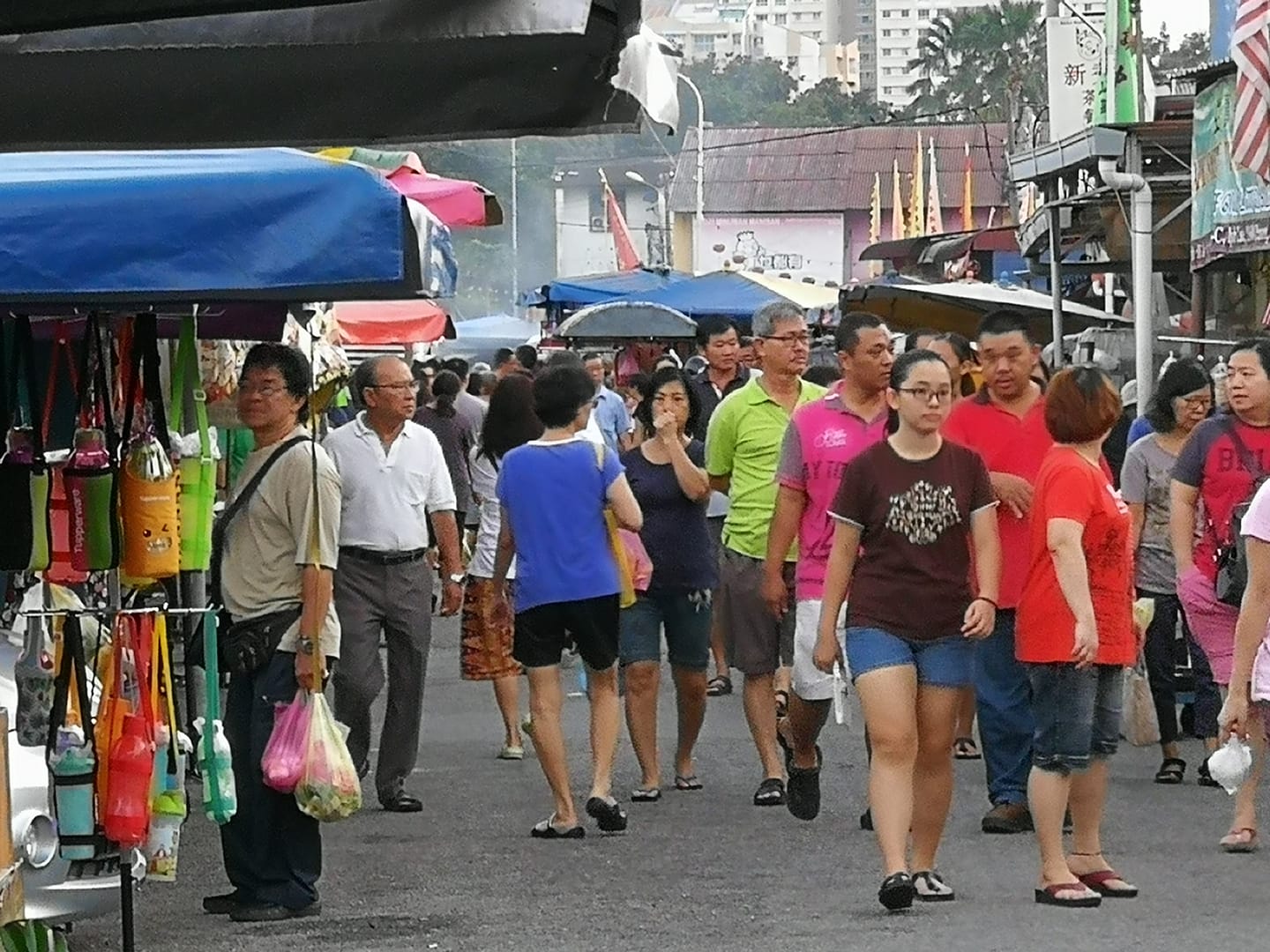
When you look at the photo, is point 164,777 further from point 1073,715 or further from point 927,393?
point 1073,715

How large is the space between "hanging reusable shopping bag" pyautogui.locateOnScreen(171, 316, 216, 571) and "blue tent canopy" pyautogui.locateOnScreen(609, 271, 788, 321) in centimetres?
1940

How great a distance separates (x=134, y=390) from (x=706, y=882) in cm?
304

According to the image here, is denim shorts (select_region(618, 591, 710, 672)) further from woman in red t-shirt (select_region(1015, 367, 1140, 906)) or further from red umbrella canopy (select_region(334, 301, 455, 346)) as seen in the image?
red umbrella canopy (select_region(334, 301, 455, 346))

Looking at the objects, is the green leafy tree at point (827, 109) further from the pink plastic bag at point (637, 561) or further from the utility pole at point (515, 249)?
the pink plastic bag at point (637, 561)

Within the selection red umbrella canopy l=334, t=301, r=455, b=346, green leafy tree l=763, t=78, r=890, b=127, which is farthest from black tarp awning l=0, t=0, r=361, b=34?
green leafy tree l=763, t=78, r=890, b=127

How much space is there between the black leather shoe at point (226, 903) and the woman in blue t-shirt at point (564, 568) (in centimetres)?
172

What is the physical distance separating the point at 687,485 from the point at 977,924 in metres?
3.31

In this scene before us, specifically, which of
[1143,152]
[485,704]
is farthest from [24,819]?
[1143,152]

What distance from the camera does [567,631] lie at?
33.2ft

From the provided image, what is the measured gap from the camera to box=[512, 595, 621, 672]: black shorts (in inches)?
396

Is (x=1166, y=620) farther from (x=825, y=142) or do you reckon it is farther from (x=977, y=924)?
(x=825, y=142)

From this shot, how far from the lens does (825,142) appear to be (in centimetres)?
9244

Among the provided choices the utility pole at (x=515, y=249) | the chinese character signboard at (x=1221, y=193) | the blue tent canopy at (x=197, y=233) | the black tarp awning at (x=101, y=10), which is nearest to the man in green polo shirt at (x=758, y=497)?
the blue tent canopy at (x=197, y=233)

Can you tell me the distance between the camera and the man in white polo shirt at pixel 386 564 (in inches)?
416
